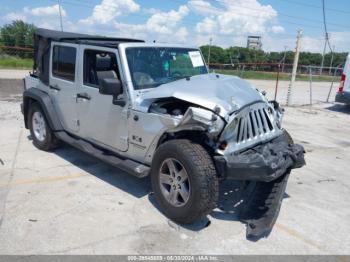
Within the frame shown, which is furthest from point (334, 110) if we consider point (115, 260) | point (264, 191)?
point (115, 260)

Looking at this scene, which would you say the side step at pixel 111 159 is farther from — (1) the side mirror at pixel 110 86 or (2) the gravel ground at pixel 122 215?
(1) the side mirror at pixel 110 86

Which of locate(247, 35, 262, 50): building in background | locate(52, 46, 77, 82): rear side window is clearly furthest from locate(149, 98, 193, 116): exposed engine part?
locate(247, 35, 262, 50): building in background

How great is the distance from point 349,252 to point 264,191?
110 centimetres

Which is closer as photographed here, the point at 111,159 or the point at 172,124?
the point at 172,124

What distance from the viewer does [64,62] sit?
17.8ft

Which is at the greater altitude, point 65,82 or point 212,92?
point 212,92

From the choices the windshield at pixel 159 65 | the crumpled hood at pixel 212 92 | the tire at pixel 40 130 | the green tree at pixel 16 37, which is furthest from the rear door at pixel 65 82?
the green tree at pixel 16 37

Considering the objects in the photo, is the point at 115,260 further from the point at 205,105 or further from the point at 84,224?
the point at 205,105

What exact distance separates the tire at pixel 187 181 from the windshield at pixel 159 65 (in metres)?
1.06

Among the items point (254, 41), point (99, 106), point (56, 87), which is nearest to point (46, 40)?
point (56, 87)

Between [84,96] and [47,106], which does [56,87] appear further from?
[84,96]

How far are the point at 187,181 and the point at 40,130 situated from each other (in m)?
3.48

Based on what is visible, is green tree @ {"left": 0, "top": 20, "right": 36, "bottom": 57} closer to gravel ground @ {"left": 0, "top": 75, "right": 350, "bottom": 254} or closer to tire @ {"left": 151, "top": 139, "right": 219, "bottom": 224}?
gravel ground @ {"left": 0, "top": 75, "right": 350, "bottom": 254}

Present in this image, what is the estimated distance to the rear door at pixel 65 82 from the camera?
5211 millimetres
